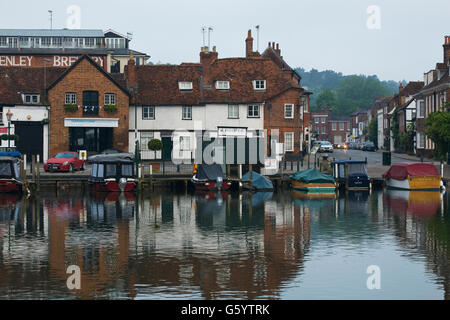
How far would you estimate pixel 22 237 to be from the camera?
120 feet

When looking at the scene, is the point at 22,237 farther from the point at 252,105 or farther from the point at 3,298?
the point at 252,105

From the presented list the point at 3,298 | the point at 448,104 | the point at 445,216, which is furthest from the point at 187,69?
the point at 3,298

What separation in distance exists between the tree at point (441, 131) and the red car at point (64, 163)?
114ft

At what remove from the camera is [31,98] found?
79.4 metres

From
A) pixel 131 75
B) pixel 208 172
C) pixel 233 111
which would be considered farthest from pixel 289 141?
pixel 208 172

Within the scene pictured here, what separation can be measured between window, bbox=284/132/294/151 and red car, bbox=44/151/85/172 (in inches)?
970

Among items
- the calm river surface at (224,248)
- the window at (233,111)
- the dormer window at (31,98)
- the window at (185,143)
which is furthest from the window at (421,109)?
the dormer window at (31,98)

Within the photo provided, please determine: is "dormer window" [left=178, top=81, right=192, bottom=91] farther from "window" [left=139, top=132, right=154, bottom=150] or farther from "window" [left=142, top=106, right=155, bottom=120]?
"window" [left=139, top=132, right=154, bottom=150]

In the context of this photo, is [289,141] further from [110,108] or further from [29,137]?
[29,137]

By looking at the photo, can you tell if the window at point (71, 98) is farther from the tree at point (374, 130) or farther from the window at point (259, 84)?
the tree at point (374, 130)

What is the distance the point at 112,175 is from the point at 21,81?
25.1 m

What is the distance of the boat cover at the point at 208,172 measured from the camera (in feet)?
209

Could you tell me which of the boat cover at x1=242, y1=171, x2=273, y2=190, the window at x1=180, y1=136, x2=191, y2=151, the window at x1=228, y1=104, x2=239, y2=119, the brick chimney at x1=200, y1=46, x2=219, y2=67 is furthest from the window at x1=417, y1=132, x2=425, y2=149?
the boat cover at x1=242, y1=171, x2=273, y2=190

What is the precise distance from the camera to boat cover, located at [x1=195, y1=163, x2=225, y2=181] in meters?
63.8
